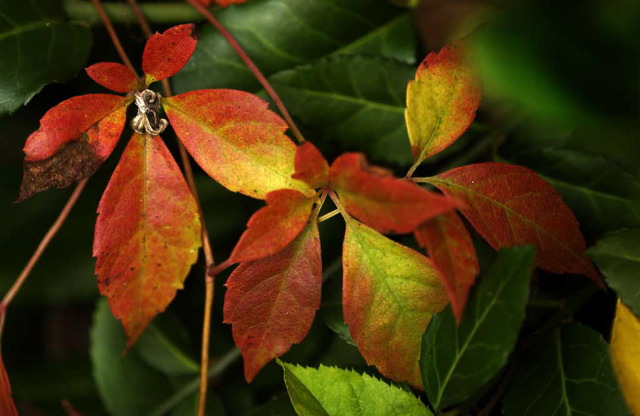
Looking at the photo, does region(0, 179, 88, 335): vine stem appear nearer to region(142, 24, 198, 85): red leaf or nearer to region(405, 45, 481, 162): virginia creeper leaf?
region(142, 24, 198, 85): red leaf

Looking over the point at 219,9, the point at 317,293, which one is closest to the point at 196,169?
the point at 219,9

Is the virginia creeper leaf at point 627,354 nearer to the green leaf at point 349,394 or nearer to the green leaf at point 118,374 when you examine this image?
the green leaf at point 349,394

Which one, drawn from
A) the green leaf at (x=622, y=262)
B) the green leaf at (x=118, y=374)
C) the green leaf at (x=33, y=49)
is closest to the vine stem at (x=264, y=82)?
the green leaf at (x=33, y=49)

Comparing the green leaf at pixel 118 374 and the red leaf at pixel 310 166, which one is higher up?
the red leaf at pixel 310 166

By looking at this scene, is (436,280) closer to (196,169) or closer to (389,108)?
(389,108)

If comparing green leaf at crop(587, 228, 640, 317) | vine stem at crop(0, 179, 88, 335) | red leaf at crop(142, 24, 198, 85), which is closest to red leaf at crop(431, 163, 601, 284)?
green leaf at crop(587, 228, 640, 317)

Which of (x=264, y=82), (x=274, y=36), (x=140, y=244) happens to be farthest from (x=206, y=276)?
(x=274, y=36)
